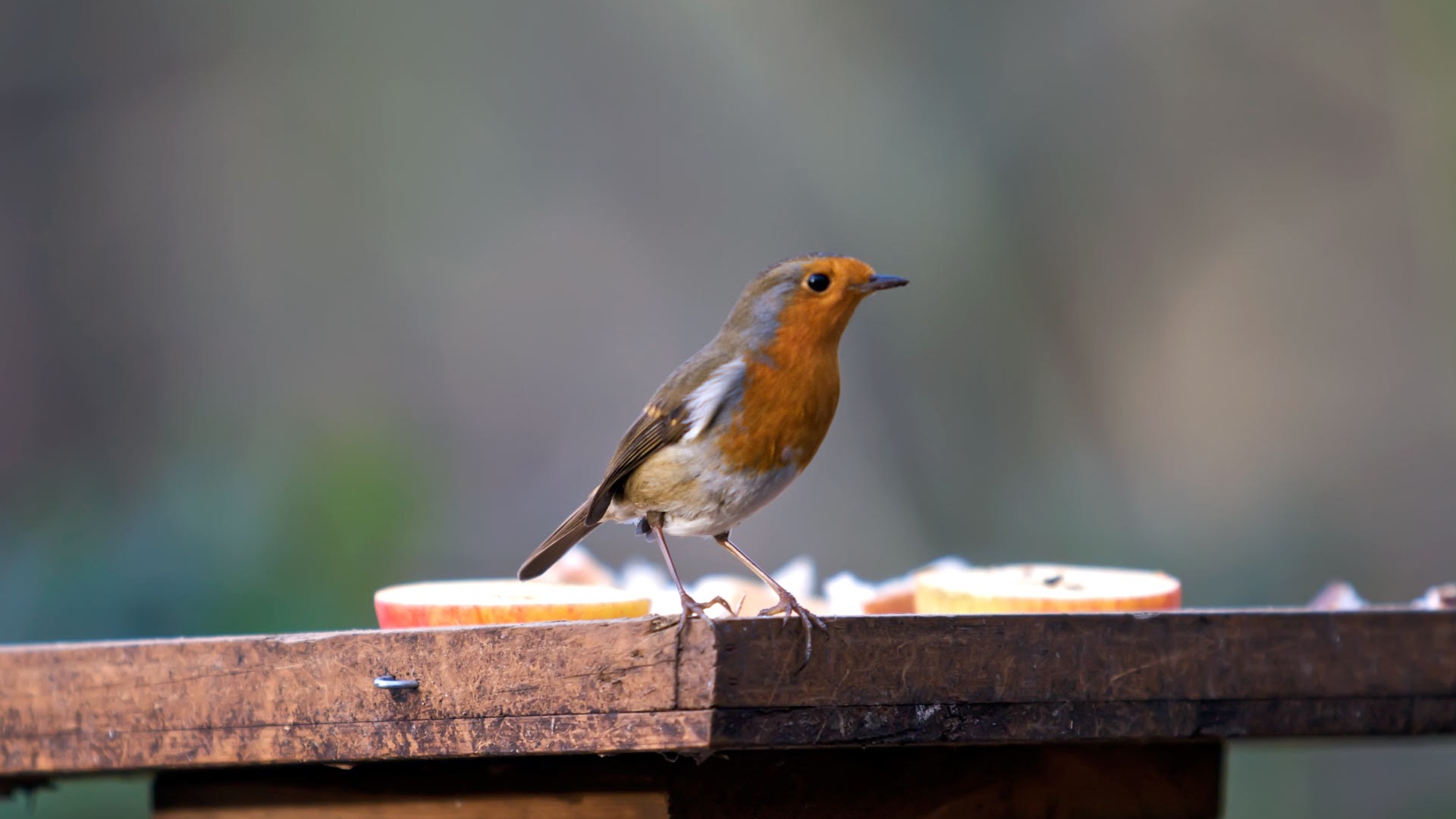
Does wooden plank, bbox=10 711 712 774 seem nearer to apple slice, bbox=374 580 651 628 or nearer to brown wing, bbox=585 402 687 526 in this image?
apple slice, bbox=374 580 651 628

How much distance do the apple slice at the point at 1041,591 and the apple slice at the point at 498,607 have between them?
1.56ft

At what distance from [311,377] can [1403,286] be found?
4103 millimetres

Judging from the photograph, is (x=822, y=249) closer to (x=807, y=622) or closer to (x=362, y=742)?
(x=362, y=742)

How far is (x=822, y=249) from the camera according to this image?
5277 millimetres

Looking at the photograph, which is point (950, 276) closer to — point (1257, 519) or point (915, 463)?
point (915, 463)

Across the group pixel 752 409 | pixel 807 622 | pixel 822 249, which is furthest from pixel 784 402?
pixel 822 249

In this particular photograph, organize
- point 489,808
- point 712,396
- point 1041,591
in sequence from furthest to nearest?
A: point 1041,591 → point 712,396 → point 489,808

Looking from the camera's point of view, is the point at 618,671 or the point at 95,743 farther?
the point at 95,743

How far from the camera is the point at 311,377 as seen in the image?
18.1 ft

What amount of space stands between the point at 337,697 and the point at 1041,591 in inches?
38.3

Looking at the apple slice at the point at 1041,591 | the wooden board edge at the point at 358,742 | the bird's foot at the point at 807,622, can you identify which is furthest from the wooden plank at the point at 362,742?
the apple slice at the point at 1041,591

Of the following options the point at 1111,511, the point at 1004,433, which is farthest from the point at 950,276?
the point at 1111,511

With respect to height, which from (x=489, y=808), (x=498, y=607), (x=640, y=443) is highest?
(x=640, y=443)

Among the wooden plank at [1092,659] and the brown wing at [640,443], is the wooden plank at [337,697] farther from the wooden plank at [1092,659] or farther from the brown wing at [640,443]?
the brown wing at [640,443]
